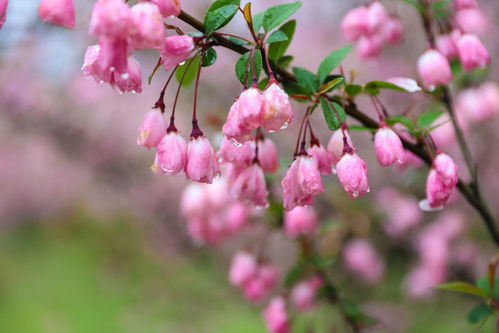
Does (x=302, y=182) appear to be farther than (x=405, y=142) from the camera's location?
No

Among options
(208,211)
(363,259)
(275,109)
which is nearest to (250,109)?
(275,109)

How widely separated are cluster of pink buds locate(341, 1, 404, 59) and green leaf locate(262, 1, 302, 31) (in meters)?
0.39

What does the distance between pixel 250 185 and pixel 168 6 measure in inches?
11.1

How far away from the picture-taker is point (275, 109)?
545 mm

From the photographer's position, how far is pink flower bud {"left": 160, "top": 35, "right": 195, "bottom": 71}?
55cm

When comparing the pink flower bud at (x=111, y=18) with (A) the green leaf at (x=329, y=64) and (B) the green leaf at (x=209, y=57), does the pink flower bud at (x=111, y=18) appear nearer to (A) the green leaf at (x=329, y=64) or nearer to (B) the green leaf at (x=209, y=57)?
(B) the green leaf at (x=209, y=57)

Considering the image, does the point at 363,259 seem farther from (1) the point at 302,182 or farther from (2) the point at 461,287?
(1) the point at 302,182

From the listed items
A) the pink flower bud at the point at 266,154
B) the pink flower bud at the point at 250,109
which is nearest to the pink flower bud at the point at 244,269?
the pink flower bud at the point at 266,154

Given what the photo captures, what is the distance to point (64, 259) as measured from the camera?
5.28 metres

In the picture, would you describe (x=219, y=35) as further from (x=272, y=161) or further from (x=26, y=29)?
(x=26, y=29)

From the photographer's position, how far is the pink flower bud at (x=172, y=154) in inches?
23.9

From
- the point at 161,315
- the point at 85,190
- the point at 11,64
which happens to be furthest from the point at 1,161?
the point at 161,315

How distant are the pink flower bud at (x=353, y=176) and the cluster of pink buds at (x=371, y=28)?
46 centimetres

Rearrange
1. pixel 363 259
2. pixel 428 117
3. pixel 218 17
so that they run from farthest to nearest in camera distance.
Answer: pixel 363 259 → pixel 428 117 → pixel 218 17
